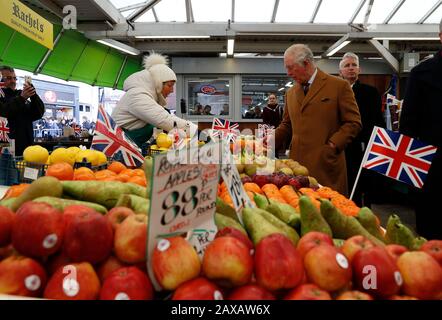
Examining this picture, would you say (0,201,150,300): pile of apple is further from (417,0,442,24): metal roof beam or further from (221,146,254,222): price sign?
(417,0,442,24): metal roof beam

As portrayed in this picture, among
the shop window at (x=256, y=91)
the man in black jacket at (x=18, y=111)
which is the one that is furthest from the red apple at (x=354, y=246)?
the shop window at (x=256, y=91)

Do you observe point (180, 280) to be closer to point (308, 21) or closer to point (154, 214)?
point (154, 214)

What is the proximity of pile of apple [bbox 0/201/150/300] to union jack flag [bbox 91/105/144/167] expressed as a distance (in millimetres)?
1820

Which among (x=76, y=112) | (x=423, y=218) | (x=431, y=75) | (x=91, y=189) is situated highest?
(x=76, y=112)

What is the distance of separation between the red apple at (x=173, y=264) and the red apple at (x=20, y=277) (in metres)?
0.27

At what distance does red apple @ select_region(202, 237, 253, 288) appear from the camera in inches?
34.0

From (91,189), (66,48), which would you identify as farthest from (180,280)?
(66,48)

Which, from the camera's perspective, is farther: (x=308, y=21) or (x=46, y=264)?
(x=308, y=21)

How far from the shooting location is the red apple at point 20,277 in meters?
0.89

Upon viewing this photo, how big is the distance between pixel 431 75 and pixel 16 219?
95.1 inches

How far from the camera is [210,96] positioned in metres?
13.0

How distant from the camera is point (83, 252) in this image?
912 mm

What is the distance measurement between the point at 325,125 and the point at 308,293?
2726 mm

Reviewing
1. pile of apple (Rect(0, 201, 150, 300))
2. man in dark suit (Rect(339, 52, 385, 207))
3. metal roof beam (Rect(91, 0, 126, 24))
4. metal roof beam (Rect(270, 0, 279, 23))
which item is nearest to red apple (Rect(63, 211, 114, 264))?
pile of apple (Rect(0, 201, 150, 300))
